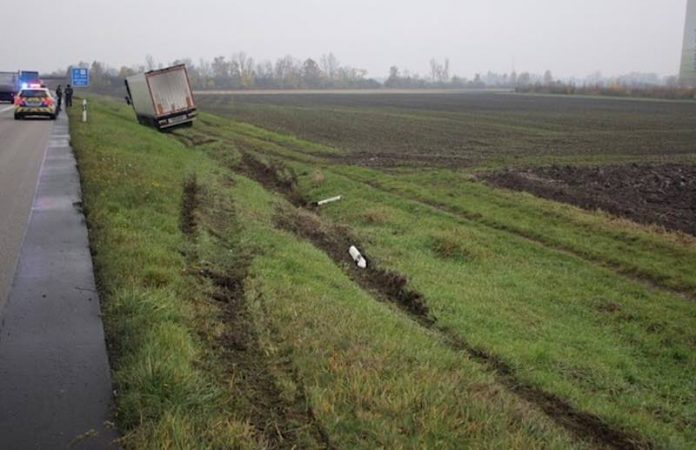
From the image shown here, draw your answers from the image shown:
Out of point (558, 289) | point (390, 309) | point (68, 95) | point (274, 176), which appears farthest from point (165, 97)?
point (390, 309)

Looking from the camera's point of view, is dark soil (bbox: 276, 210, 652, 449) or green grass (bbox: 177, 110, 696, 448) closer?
dark soil (bbox: 276, 210, 652, 449)

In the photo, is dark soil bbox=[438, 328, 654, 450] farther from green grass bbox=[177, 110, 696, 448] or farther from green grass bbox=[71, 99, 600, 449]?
green grass bbox=[71, 99, 600, 449]

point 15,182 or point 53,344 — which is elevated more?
point 15,182

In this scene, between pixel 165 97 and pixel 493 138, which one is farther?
pixel 493 138

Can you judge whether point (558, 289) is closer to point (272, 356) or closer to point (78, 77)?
point (272, 356)

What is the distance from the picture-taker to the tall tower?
85875 mm

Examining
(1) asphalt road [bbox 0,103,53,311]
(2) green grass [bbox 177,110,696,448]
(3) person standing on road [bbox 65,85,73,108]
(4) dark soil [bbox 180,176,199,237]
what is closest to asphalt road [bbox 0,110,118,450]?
(1) asphalt road [bbox 0,103,53,311]

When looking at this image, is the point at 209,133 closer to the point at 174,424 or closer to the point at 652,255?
the point at 652,255

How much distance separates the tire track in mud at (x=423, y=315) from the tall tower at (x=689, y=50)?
8827cm

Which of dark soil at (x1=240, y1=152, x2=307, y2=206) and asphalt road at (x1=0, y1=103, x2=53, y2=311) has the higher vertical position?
asphalt road at (x1=0, y1=103, x2=53, y2=311)

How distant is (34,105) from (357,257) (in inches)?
1089

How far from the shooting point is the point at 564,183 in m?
19.8

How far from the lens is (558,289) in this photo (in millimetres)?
10250

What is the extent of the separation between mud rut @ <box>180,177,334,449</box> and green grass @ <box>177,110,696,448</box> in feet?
9.44
